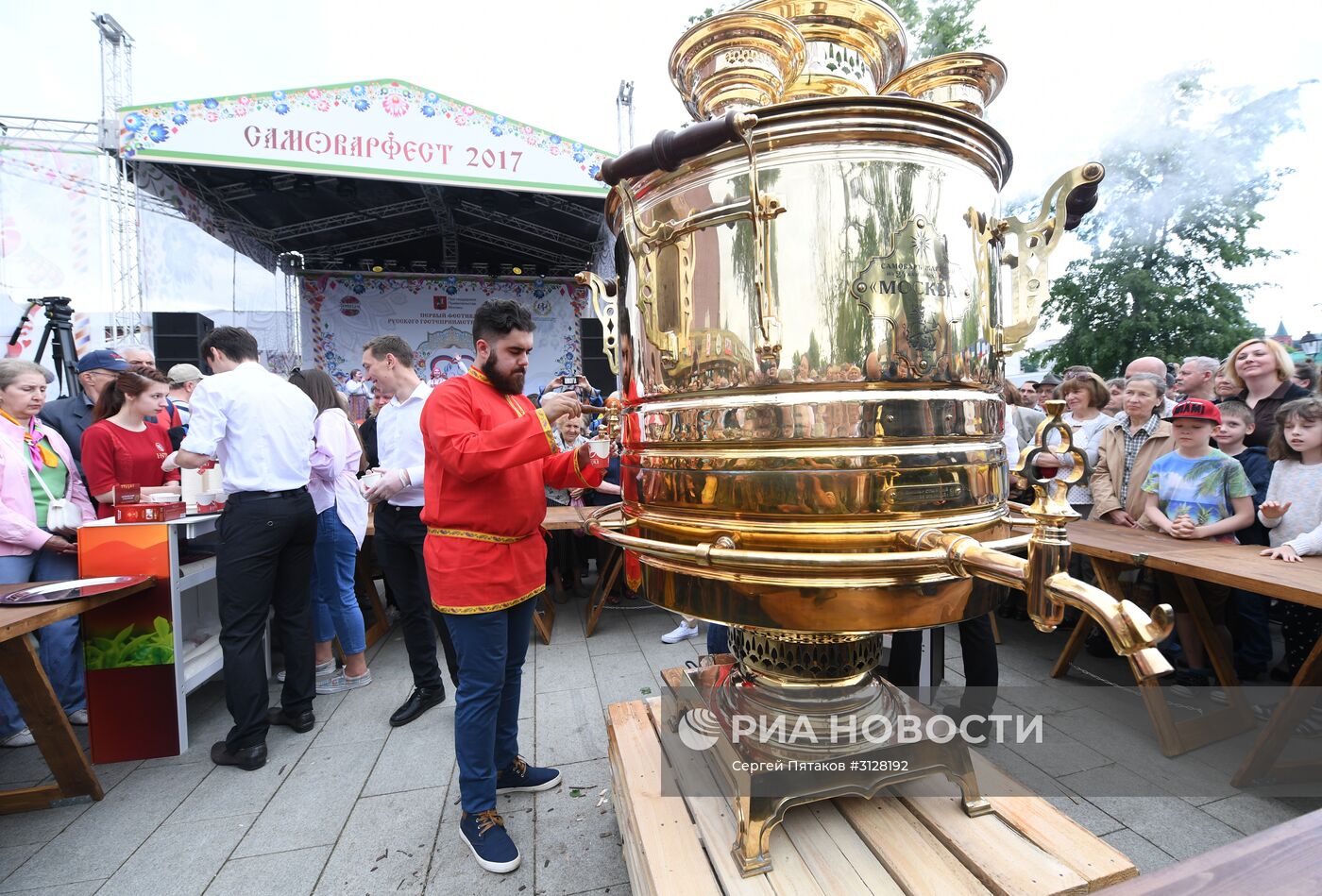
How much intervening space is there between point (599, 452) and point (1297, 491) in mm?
3733

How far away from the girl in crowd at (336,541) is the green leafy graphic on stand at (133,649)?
0.80 m

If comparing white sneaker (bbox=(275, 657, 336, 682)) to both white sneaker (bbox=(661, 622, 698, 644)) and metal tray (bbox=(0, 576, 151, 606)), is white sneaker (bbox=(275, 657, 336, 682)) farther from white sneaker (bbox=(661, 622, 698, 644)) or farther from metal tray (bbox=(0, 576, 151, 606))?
white sneaker (bbox=(661, 622, 698, 644))

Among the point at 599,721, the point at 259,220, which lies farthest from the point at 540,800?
the point at 259,220

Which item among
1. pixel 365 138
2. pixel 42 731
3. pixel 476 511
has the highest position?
pixel 365 138

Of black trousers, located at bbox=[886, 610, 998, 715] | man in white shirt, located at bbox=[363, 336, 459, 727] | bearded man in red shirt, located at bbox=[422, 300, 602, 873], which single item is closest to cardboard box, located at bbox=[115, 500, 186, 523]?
man in white shirt, located at bbox=[363, 336, 459, 727]

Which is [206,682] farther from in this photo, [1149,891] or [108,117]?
[108,117]

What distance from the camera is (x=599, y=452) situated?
6.61 ft

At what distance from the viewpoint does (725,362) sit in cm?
117

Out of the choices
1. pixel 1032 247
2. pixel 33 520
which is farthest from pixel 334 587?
pixel 1032 247

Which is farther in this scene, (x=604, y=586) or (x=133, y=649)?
(x=604, y=586)

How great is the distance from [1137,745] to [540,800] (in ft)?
9.19

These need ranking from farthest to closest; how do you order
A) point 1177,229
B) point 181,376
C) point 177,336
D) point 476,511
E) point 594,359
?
point 1177,229 → point 594,359 → point 177,336 → point 181,376 → point 476,511

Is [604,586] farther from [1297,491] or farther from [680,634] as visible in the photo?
[1297,491]

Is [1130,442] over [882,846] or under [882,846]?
over
